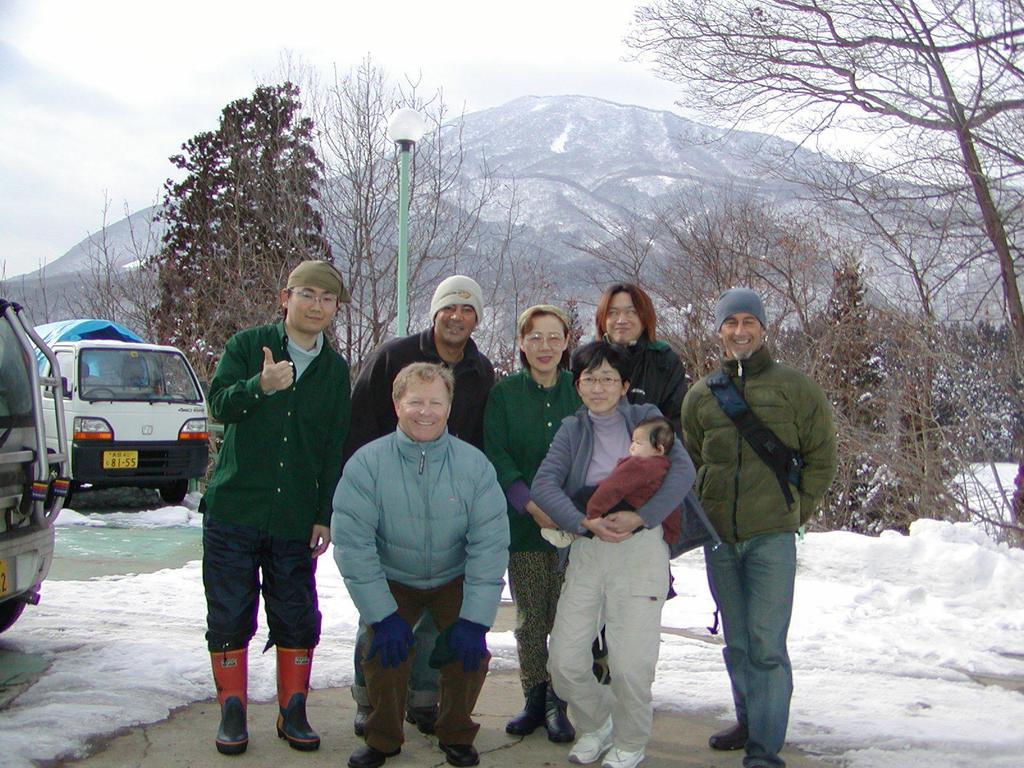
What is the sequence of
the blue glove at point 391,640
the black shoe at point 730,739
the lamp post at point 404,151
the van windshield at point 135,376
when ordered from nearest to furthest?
the blue glove at point 391,640, the black shoe at point 730,739, the lamp post at point 404,151, the van windshield at point 135,376

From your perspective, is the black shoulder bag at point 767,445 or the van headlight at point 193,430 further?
the van headlight at point 193,430

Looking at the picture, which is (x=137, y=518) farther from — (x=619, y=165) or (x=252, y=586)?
(x=619, y=165)

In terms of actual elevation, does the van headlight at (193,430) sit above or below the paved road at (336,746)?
above

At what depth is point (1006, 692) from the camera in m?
4.79

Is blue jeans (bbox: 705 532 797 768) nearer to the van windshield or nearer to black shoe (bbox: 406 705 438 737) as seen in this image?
black shoe (bbox: 406 705 438 737)

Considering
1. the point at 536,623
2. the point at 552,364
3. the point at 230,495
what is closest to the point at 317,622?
the point at 230,495

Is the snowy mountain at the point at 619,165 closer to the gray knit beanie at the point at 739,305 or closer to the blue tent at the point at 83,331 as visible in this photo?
the blue tent at the point at 83,331

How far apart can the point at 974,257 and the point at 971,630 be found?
26.6 ft

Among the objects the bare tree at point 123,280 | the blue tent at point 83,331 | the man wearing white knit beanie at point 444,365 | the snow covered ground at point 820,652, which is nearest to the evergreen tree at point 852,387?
the snow covered ground at point 820,652

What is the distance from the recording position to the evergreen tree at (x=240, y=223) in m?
17.7

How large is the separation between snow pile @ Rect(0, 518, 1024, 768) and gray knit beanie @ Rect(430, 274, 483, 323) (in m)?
1.99

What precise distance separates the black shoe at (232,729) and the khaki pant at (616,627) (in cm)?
125

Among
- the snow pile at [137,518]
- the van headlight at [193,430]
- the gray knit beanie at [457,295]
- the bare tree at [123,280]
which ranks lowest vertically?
the snow pile at [137,518]

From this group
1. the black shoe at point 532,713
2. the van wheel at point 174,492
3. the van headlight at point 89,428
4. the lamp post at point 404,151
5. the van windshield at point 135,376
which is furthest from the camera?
the van wheel at point 174,492
